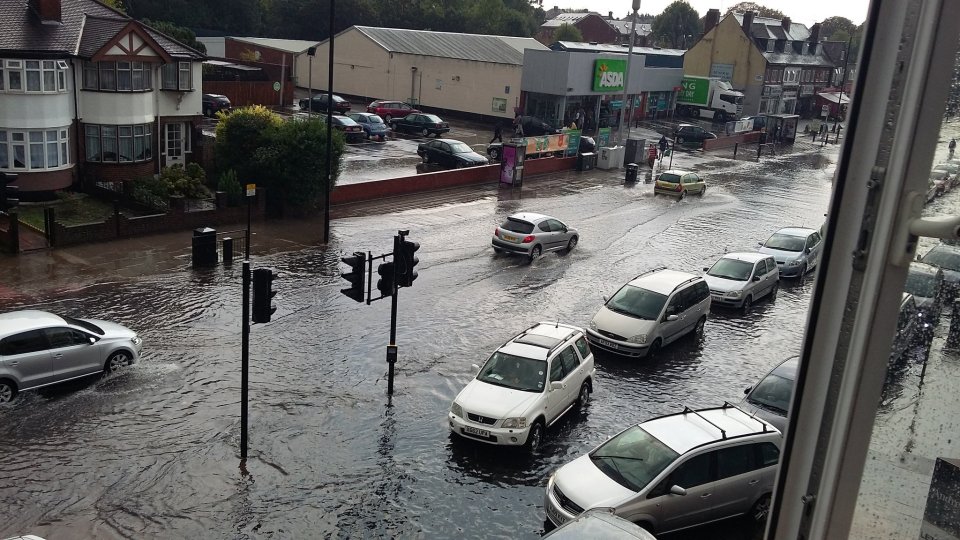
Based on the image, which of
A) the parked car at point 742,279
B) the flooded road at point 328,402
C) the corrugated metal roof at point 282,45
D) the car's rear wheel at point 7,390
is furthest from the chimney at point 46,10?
the corrugated metal roof at point 282,45

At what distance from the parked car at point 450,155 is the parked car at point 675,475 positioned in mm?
28503

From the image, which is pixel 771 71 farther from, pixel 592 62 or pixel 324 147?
pixel 324 147

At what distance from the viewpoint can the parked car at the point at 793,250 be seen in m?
26.1

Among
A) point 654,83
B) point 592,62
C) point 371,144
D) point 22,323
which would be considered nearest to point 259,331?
point 22,323

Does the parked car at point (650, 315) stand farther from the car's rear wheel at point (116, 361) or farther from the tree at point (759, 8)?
the tree at point (759, 8)

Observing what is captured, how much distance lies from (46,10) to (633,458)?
27439 mm

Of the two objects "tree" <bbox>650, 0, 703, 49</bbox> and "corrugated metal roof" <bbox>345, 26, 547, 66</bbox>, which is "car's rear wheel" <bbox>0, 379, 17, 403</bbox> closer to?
"corrugated metal roof" <bbox>345, 26, 547, 66</bbox>

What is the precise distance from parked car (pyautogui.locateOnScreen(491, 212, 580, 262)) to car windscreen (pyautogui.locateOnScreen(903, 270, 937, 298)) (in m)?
23.1

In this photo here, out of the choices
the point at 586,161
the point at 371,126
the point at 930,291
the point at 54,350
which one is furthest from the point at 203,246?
the point at 586,161

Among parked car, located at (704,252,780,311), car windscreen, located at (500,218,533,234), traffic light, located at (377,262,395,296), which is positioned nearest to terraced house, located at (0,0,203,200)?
car windscreen, located at (500,218,533,234)

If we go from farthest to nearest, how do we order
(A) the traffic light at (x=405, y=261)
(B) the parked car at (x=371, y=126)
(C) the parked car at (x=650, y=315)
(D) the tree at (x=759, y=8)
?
(D) the tree at (x=759, y=8), (B) the parked car at (x=371, y=126), (C) the parked car at (x=650, y=315), (A) the traffic light at (x=405, y=261)

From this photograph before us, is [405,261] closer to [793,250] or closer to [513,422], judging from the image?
[513,422]

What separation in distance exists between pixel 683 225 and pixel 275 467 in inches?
933

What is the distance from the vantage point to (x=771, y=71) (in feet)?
260
